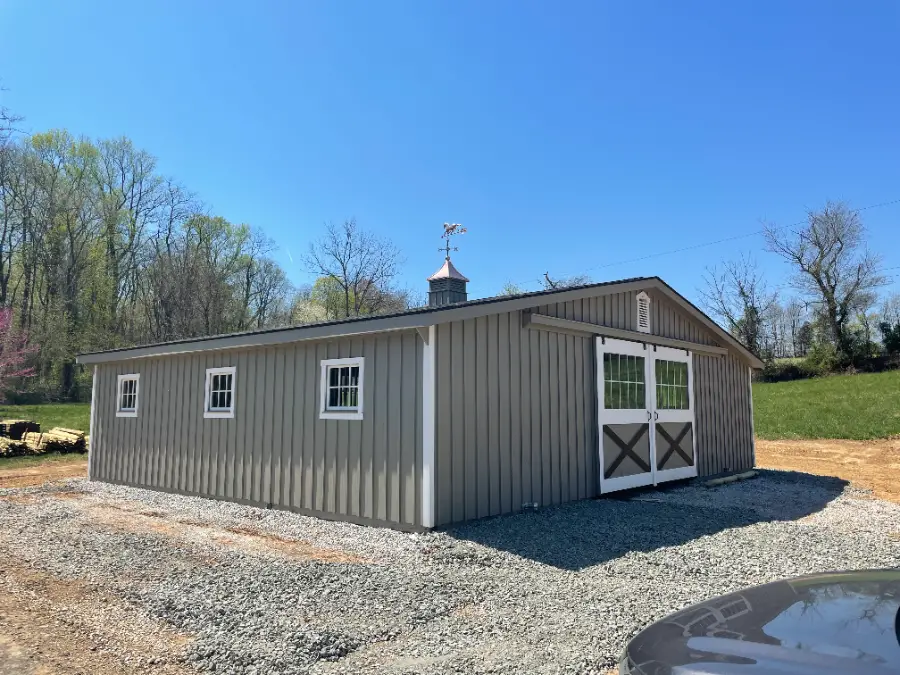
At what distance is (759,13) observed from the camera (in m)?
8.62

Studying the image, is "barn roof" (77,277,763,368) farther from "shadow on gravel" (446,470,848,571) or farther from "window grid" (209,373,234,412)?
"shadow on gravel" (446,470,848,571)

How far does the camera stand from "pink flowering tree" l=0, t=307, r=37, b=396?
19062 mm

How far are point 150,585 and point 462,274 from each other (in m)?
6.50

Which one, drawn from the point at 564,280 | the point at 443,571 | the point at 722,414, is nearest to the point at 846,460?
the point at 722,414

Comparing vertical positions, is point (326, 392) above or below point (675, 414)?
above

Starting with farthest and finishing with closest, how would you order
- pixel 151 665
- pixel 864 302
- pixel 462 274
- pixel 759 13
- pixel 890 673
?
pixel 864 302, pixel 462 274, pixel 759 13, pixel 151 665, pixel 890 673

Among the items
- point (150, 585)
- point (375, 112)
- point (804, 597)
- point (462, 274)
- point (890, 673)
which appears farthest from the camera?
→ point (375, 112)

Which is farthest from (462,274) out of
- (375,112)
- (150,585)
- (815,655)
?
(815,655)

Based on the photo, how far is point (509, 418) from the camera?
662 centimetres

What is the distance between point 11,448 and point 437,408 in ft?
44.4

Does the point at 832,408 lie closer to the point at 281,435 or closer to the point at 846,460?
the point at 846,460

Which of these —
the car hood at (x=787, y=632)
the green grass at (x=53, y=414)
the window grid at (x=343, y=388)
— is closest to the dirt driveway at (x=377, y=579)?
the car hood at (x=787, y=632)

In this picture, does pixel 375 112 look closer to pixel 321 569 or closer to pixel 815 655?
pixel 321 569

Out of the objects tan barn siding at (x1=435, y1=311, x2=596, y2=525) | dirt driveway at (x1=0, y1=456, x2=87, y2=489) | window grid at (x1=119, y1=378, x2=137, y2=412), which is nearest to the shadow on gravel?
tan barn siding at (x1=435, y1=311, x2=596, y2=525)
